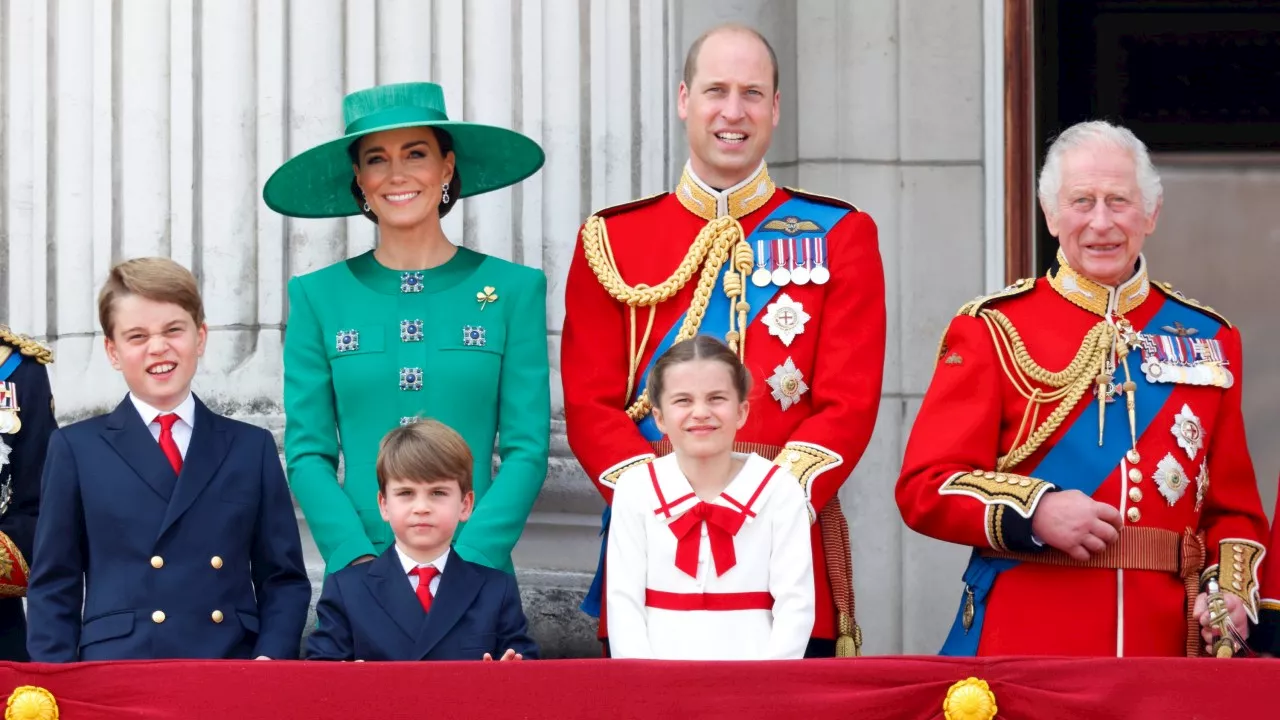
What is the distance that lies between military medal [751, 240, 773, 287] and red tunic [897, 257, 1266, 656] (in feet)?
1.32

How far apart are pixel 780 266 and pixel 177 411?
128cm

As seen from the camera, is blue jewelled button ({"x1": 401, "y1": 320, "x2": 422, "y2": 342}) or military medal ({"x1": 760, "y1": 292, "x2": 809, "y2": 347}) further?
blue jewelled button ({"x1": 401, "y1": 320, "x2": 422, "y2": 342})

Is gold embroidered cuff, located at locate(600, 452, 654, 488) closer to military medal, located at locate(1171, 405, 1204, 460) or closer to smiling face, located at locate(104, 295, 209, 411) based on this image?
smiling face, located at locate(104, 295, 209, 411)

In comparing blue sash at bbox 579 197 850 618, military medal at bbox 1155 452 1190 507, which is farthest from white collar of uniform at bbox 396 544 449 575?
military medal at bbox 1155 452 1190 507

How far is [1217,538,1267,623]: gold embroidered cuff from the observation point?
4281 millimetres

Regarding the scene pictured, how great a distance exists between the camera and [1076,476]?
4422 millimetres

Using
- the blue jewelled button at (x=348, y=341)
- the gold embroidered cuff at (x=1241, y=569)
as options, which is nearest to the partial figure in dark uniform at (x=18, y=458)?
the blue jewelled button at (x=348, y=341)

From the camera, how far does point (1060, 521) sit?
167 inches

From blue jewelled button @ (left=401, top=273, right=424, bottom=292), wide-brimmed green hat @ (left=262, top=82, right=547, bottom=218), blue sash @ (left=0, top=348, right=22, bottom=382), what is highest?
wide-brimmed green hat @ (left=262, top=82, right=547, bottom=218)

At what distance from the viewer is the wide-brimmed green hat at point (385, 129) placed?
4797 millimetres

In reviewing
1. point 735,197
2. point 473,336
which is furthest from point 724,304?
point 473,336

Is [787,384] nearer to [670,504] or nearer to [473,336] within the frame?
[670,504]

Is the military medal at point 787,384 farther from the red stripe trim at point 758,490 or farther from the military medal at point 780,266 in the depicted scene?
the red stripe trim at point 758,490

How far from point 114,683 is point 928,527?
1.66 metres
